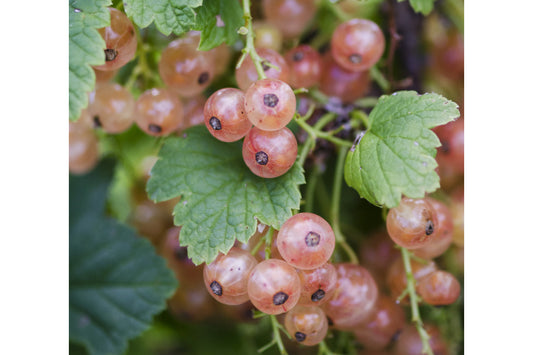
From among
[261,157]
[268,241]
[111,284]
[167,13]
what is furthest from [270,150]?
[111,284]

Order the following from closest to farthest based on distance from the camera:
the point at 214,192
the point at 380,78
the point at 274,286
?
the point at 274,286 → the point at 214,192 → the point at 380,78

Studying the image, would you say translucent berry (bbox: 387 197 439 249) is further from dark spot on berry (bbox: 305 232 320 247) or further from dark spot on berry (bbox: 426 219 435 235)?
dark spot on berry (bbox: 305 232 320 247)

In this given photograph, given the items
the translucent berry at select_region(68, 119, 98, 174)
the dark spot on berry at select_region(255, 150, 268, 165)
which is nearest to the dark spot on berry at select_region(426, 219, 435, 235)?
the dark spot on berry at select_region(255, 150, 268, 165)

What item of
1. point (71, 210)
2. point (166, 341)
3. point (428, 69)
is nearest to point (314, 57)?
point (428, 69)

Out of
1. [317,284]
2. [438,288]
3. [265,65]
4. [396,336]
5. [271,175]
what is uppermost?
[265,65]

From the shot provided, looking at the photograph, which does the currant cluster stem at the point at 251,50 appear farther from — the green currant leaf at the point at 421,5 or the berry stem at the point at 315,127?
the green currant leaf at the point at 421,5

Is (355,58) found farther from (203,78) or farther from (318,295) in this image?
(318,295)
